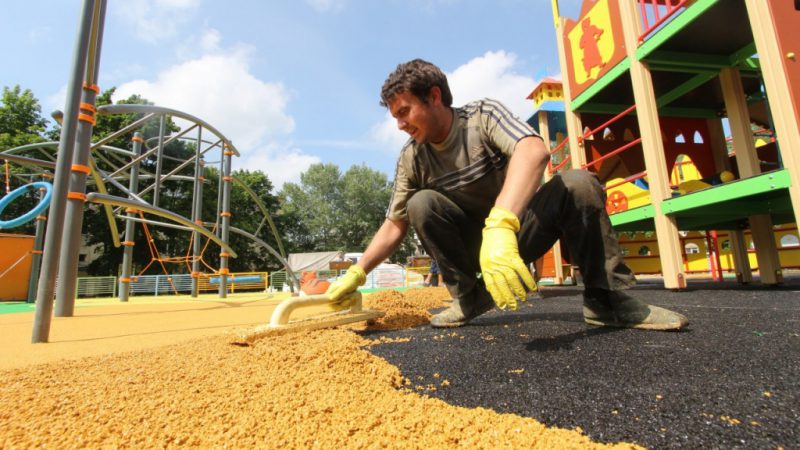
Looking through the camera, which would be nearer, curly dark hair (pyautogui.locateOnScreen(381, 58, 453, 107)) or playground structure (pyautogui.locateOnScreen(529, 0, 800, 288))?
curly dark hair (pyautogui.locateOnScreen(381, 58, 453, 107))

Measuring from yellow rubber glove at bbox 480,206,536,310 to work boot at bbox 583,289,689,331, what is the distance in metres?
0.54

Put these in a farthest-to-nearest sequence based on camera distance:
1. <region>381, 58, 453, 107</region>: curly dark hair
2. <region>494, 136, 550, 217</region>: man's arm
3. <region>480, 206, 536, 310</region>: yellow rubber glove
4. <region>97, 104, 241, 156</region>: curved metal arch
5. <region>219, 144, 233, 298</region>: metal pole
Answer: <region>219, 144, 233, 298</region>: metal pole
<region>97, 104, 241, 156</region>: curved metal arch
<region>381, 58, 453, 107</region>: curly dark hair
<region>494, 136, 550, 217</region>: man's arm
<region>480, 206, 536, 310</region>: yellow rubber glove

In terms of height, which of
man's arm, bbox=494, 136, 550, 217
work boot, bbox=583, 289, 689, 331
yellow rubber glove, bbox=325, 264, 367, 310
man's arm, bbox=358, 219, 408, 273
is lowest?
work boot, bbox=583, 289, 689, 331

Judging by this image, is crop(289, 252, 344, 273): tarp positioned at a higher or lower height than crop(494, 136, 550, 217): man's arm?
higher

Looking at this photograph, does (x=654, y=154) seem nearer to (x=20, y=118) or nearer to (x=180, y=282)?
(x=180, y=282)

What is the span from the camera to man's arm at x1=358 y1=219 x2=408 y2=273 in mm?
1777

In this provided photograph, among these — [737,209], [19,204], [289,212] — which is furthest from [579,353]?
[289,212]

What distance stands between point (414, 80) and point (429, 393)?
1153mm

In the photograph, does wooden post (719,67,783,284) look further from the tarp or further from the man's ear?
the tarp

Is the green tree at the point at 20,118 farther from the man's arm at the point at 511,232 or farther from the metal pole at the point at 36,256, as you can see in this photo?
the man's arm at the point at 511,232

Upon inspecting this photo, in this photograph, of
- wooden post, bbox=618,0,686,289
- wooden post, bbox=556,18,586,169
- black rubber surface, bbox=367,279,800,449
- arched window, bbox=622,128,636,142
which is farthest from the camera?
arched window, bbox=622,128,636,142

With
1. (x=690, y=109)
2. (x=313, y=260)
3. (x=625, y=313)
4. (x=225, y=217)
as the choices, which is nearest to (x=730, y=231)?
(x=690, y=109)

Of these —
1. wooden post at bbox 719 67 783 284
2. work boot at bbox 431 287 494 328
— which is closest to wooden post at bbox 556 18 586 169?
wooden post at bbox 719 67 783 284

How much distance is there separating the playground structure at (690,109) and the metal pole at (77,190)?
4734mm
